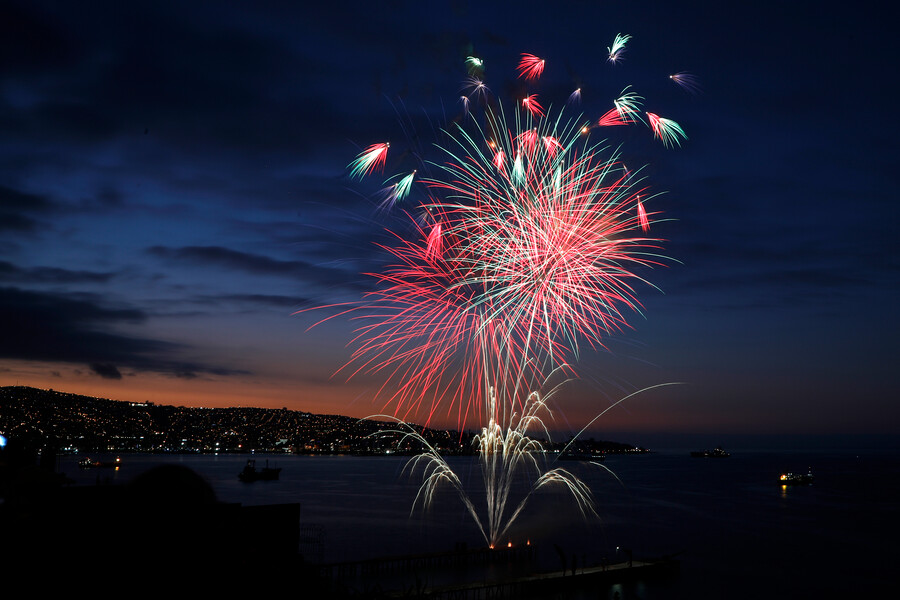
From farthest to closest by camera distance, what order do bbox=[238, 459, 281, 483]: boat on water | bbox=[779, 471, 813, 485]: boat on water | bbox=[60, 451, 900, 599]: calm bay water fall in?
bbox=[779, 471, 813, 485]: boat on water, bbox=[238, 459, 281, 483]: boat on water, bbox=[60, 451, 900, 599]: calm bay water

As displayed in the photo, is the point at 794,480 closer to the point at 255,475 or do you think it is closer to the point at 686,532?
the point at 686,532

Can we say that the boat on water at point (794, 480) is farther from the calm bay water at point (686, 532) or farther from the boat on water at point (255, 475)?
the boat on water at point (255, 475)

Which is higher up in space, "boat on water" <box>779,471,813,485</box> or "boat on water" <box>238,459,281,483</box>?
"boat on water" <box>779,471,813,485</box>

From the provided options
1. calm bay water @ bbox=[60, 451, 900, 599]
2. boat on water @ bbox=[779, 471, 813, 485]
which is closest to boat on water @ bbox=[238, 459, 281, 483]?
calm bay water @ bbox=[60, 451, 900, 599]

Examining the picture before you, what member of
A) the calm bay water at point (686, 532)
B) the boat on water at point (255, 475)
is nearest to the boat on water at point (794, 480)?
the calm bay water at point (686, 532)

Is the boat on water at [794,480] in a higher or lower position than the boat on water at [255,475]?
higher

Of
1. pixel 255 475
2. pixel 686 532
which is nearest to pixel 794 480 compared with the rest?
pixel 686 532

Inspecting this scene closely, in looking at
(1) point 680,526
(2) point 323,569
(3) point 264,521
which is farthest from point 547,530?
(3) point 264,521

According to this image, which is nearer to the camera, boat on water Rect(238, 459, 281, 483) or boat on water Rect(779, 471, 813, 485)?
boat on water Rect(238, 459, 281, 483)

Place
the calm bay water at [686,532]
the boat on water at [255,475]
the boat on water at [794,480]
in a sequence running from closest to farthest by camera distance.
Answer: the calm bay water at [686,532], the boat on water at [255,475], the boat on water at [794,480]

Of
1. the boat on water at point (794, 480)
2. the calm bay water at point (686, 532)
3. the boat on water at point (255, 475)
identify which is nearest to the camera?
the calm bay water at point (686, 532)

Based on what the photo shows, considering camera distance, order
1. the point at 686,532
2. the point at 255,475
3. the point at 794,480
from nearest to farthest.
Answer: the point at 686,532 → the point at 255,475 → the point at 794,480

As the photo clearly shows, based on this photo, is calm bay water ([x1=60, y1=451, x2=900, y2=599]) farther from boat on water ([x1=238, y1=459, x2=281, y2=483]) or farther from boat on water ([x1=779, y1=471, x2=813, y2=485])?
boat on water ([x1=779, y1=471, x2=813, y2=485])
